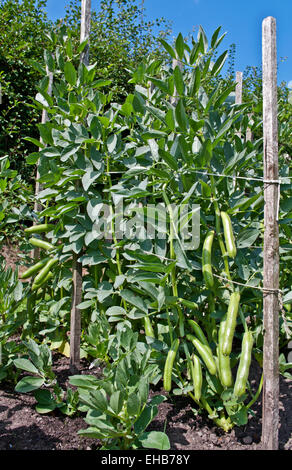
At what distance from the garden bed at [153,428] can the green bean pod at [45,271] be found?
611 mm

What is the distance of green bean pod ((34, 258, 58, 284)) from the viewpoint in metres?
2.29

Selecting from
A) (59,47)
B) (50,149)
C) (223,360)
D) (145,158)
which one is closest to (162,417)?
(223,360)

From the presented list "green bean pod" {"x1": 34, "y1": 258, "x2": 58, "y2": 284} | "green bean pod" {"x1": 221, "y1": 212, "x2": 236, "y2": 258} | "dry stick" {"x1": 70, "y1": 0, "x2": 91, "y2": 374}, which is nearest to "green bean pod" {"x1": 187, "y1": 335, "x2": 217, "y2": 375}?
"green bean pod" {"x1": 221, "y1": 212, "x2": 236, "y2": 258}

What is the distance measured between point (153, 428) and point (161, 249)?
2.79 ft

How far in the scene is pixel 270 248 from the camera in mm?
1626

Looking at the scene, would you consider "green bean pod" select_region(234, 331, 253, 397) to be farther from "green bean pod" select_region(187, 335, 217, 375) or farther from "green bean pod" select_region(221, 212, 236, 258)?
"green bean pod" select_region(221, 212, 236, 258)

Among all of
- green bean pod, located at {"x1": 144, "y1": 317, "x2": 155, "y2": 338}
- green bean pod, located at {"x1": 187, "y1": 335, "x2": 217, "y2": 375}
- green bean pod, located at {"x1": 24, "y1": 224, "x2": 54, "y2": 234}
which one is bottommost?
green bean pod, located at {"x1": 187, "y1": 335, "x2": 217, "y2": 375}

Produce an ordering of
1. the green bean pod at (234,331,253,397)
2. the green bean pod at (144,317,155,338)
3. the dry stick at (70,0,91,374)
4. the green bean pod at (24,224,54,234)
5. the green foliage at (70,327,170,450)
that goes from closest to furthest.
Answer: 1. the green foliage at (70,327,170,450)
2. the green bean pod at (234,331,253,397)
3. the green bean pod at (144,317,155,338)
4. the dry stick at (70,0,91,374)
5. the green bean pod at (24,224,54,234)

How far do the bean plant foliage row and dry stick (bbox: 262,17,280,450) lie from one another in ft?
0.21

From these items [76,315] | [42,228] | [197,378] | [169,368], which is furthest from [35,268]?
[197,378]

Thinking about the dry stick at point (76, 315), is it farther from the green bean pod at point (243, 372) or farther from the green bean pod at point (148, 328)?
the green bean pod at point (243, 372)

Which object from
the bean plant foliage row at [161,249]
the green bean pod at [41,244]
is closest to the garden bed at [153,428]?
the bean plant foliage row at [161,249]

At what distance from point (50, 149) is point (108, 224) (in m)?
0.53

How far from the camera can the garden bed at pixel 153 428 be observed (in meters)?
1.70
